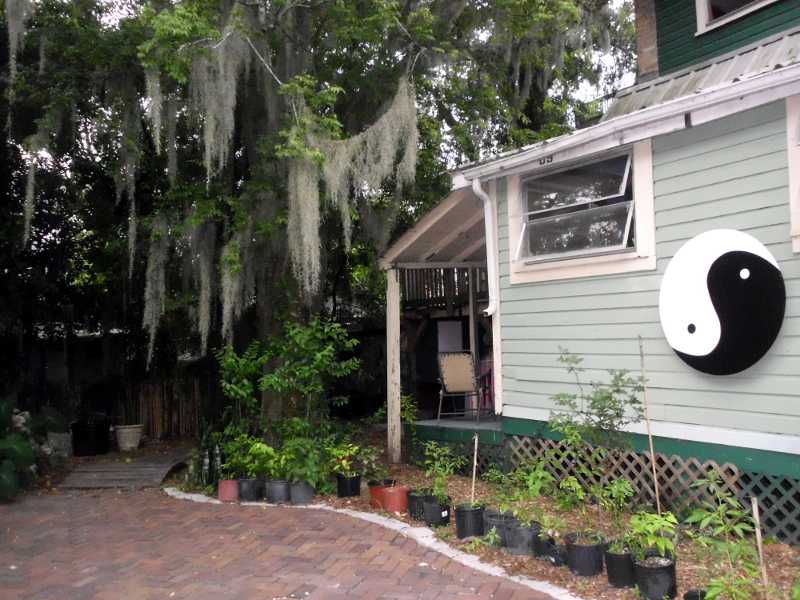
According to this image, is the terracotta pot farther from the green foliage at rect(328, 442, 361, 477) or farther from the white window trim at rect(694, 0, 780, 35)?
the white window trim at rect(694, 0, 780, 35)

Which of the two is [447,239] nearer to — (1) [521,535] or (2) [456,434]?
(2) [456,434]

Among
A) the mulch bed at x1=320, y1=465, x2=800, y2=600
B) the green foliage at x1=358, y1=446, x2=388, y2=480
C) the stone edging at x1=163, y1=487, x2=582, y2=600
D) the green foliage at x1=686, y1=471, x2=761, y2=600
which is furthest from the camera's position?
the green foliage at x1=358, y1=446, x2=388, y2=480

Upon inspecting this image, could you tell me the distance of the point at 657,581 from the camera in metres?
3.79

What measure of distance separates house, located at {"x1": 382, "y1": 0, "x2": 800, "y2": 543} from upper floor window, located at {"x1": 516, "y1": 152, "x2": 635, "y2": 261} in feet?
0.04

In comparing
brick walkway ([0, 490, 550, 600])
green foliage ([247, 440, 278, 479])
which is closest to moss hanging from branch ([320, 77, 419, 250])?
green foliage ([247, 440, 278, 479])

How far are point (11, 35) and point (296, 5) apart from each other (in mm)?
3045

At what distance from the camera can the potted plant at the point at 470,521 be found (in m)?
5.10

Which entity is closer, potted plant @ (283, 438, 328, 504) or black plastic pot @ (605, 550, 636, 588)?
black plastic pot @ (605, 550, 636, 588)

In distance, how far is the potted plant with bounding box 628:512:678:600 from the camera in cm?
380

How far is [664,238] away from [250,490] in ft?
14.8

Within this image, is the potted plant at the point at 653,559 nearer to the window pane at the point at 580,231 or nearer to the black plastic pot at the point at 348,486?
the window pane at the point at 580,231

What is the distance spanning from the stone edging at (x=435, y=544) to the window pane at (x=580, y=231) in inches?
107

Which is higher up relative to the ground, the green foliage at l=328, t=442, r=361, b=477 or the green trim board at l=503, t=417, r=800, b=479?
the green trim board at l=503, t=417, r=800, b=479

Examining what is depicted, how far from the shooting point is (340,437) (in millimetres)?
7438
